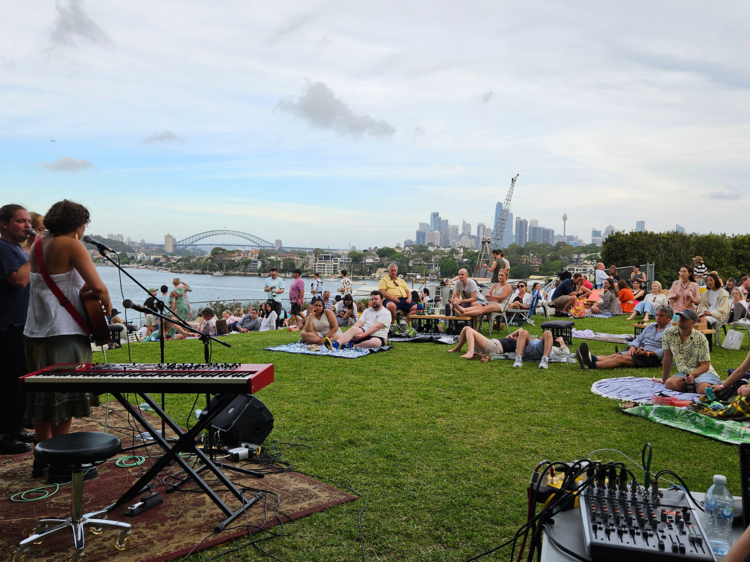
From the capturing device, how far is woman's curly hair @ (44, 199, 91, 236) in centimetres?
376

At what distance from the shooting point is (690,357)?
683 centimetres

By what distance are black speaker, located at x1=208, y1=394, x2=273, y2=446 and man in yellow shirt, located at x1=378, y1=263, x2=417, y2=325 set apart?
827 centimetres

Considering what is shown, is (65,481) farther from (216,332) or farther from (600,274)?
(600,274)

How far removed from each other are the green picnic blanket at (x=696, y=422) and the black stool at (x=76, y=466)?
522cm

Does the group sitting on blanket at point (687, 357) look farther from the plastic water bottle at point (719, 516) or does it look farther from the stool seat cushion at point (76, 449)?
the stool seat cushion at point (76, 449)

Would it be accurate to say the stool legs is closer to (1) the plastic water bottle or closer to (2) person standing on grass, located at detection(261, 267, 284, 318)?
(1) the plastic water bottle

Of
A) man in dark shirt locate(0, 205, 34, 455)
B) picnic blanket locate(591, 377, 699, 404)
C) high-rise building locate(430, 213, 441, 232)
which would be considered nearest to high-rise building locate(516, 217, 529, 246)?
high-rise building locate(430, 213, 441, 232)

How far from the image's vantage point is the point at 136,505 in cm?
362

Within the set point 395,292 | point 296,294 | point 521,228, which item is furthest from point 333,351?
point 521,228

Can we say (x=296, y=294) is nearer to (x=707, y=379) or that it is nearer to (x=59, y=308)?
(x=707, y=379)

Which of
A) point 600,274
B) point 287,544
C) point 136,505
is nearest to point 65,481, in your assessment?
point 136,505

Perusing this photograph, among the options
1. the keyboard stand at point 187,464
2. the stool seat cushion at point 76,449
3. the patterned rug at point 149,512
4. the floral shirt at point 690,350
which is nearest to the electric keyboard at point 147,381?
Result: the keyboard stand at point 187,464

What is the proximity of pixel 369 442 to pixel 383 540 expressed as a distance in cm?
177

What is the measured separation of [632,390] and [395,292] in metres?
6.98
